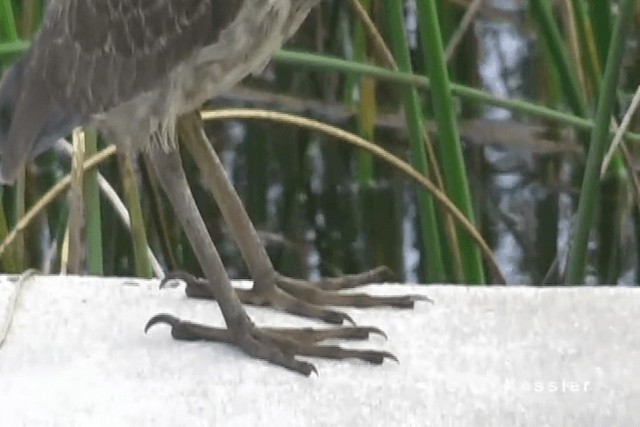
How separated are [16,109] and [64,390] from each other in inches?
14.1

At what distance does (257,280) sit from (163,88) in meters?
0.31

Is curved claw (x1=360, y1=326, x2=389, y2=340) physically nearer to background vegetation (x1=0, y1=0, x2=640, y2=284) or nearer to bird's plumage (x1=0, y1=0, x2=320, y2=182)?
bird's plumage (x1=0, y1=0, x2=320, y2=182)

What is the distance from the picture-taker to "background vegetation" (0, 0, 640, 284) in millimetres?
2354

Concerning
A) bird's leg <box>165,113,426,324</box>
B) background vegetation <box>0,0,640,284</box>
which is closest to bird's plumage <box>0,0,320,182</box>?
bird's leg <box>165,113,426,324</box>

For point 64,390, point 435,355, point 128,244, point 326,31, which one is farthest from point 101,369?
point 326,31

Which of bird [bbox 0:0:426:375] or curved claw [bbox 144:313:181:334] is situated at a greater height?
bird [bbox 0:0:426:375]

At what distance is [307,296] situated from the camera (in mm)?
1799

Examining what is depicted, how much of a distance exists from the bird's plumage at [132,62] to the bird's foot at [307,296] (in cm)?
27

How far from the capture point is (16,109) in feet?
5.55

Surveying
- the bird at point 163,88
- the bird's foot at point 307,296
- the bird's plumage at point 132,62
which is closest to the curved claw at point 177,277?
the bird's foot at point 307,296

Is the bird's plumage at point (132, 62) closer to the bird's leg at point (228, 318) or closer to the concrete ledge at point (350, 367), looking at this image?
the bird's leg at point (228, 318)

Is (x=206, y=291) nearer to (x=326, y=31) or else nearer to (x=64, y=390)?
(x=64, y=390)

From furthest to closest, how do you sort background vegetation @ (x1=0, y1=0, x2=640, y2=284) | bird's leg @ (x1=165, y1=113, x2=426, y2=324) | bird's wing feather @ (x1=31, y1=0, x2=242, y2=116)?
background vegetation @ (x1=0, y1=0, x2=640, y2=284)
bird's leg @ (x1=165, y1=113, x2=426, y2=324)
bird's wing feather @ (x1=31, y1=0, x2=242, y2=116)

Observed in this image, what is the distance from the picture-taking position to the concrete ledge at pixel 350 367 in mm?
1466
